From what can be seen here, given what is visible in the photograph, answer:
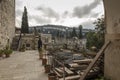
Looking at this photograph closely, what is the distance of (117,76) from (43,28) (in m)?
62.4

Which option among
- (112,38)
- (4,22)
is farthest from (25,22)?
(112,38)

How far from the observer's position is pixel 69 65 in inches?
288

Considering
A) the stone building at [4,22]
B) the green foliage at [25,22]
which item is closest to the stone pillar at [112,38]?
the stone building at [4,22]

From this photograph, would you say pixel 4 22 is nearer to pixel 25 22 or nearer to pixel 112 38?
pixel 112 38

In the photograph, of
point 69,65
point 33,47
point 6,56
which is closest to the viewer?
point 69,65

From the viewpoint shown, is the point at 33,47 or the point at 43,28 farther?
the point at 43,28

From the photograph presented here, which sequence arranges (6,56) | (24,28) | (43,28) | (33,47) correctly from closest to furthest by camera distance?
(6,56)
(33,47)
(24,28)
(43,28)

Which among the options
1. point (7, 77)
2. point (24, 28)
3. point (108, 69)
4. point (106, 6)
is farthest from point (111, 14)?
point (24, 28)

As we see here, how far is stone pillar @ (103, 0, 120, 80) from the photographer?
530 centimetres

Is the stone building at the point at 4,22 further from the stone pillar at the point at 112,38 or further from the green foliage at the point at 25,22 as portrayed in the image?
the green foliage at the point at 25,22

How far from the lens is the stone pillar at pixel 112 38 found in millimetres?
5301

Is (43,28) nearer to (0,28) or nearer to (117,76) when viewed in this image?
(0,28)

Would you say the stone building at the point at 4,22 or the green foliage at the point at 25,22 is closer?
the stone building at the point at 4,22

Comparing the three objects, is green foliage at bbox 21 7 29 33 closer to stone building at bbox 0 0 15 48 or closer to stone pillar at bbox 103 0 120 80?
stone building at bbox 0 0 15 48
